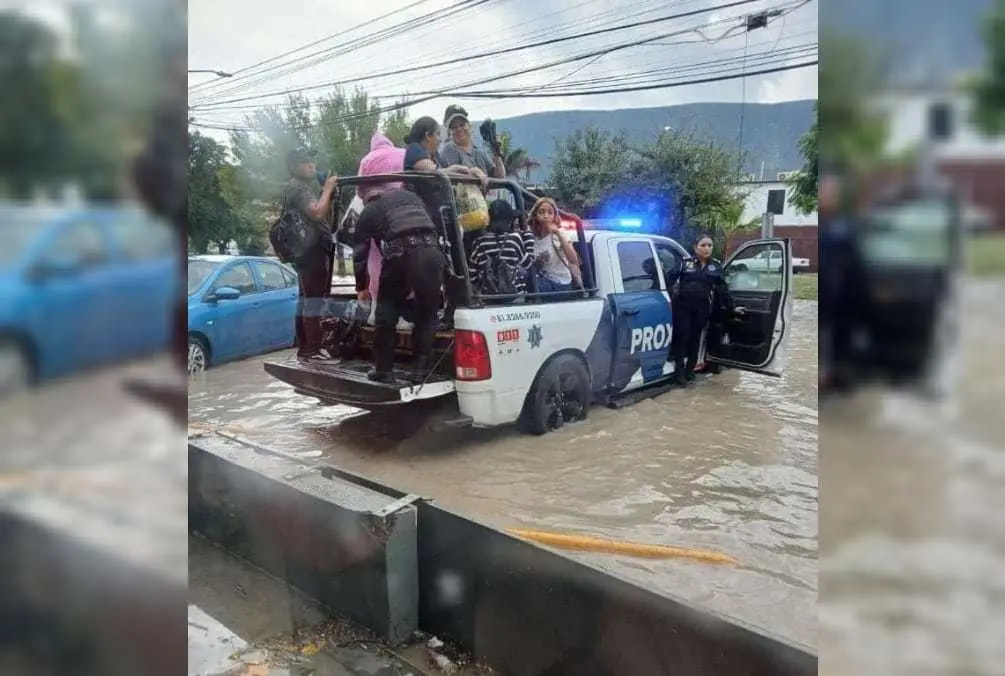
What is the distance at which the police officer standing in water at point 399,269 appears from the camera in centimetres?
242

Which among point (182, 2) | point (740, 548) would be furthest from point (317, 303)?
point (740, 548)

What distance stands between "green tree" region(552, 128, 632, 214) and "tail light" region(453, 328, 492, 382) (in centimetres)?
55

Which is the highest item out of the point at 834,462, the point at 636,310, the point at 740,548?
the point at 636,310

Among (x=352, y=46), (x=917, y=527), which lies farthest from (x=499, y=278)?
(x=917, y=527)

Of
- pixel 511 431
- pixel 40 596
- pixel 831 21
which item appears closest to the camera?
pixel 831 21

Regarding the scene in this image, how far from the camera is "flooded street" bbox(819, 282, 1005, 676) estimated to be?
1045 mm

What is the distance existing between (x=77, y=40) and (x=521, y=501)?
1.71m

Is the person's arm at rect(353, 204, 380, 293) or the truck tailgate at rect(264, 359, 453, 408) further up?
the person's arm at rect(353, 204, 380, 293)

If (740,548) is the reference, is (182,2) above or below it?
above

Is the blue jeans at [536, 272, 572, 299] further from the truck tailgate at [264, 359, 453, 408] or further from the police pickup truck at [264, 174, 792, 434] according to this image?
the truck tailgate at [264, 359, 453, 408]

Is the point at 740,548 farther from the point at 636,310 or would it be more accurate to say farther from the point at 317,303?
the point at 317,303

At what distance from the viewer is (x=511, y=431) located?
2588 mm

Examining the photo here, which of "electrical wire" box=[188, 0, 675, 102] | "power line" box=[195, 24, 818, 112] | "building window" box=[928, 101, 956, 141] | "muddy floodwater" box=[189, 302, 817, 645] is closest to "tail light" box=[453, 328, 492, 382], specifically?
"muddy floodwater" box=[189, 302, 817, 645]

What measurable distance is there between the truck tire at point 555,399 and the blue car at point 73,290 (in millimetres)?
1433
